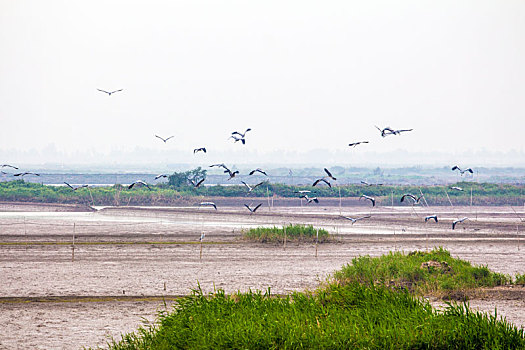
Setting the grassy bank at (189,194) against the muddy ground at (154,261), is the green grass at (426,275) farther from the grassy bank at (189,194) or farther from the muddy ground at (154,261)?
the grassy bank at (189,194)

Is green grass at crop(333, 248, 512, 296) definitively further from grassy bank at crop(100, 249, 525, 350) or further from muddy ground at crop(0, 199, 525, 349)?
grassy bank at crop(100, 249, 525, 350)

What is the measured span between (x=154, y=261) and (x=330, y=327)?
18650 millimetres

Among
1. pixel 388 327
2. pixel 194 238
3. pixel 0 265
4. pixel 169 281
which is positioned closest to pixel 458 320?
pixel 388 327

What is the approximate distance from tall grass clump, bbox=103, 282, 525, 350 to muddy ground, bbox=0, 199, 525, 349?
4016 millimetres

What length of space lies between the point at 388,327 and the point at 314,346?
5.00ft

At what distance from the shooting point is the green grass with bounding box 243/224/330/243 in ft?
119

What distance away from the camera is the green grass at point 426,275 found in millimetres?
21188

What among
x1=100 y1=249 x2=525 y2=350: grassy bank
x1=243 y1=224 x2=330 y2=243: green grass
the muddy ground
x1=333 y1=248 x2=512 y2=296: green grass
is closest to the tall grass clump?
x1=100 y1=249 x2=525 y2=350: grassy bank

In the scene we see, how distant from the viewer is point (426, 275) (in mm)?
22391

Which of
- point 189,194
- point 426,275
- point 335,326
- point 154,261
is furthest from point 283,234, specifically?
point 189,194

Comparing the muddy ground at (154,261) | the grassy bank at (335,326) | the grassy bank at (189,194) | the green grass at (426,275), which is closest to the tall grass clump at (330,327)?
the grassy bank at (335,326)

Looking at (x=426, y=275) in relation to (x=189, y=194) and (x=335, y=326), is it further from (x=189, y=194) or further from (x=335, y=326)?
(x=189, y=194)

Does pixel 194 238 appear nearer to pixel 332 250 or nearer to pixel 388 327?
pixel 332 250

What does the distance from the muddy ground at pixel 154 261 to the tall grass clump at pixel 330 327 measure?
4.02 m
